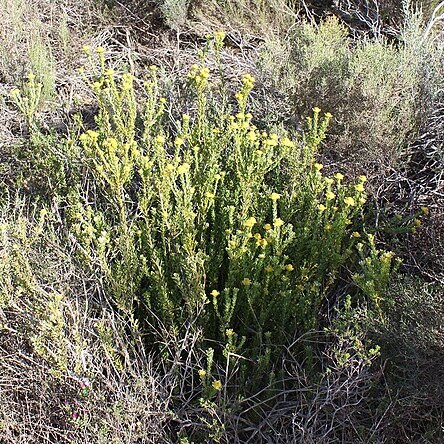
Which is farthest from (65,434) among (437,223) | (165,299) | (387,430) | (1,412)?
(437,223)

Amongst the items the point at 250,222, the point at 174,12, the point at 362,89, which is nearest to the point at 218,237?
the point at 250,222

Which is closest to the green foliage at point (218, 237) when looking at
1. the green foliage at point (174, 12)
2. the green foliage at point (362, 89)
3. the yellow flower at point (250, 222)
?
the yellow flower at point (250, 222)

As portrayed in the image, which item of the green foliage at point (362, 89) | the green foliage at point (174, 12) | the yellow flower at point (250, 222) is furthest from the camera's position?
the green foliage at point (174, 12)

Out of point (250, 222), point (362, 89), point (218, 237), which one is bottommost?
point (218, 237)

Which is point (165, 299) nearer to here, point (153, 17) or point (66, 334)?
point (66, 334)

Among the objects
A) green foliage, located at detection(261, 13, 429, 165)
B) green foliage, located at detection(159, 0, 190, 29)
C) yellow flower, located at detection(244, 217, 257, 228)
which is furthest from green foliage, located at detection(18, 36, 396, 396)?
green foliage, located at detection(159, 0, 190, 29)

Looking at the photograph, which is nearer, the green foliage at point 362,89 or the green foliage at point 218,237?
the green foliage at point 218,237

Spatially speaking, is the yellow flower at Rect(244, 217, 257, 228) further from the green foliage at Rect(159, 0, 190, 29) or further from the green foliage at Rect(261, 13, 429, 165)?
the green foliage at Rect(159, 0, 190, 29)

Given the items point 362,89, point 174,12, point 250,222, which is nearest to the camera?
point 250,222

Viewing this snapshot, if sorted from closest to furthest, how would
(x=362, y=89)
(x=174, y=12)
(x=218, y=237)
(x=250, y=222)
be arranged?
(x=250, y=222), (x=218, y=237), (x=362, y=89), (x=174, y=12)

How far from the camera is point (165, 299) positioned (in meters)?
2.31

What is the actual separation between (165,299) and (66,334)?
0.39 m

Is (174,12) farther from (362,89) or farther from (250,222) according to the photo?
(250,222)

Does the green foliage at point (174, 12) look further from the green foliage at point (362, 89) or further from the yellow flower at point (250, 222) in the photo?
the yellow flower at point (250, 222)
